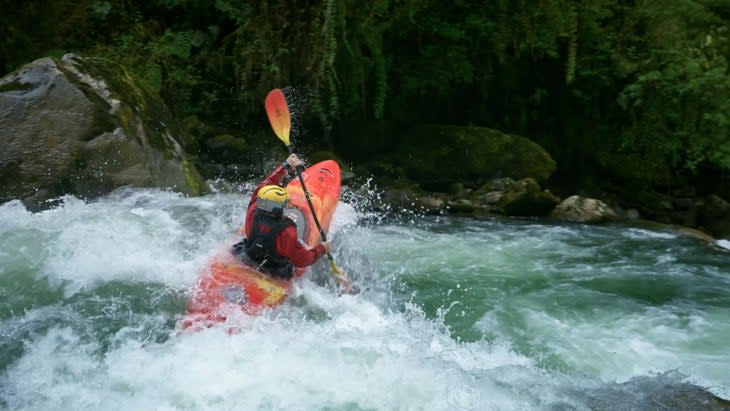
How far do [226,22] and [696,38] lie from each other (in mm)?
6091

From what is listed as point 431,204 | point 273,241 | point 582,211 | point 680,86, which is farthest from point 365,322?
point 680,86

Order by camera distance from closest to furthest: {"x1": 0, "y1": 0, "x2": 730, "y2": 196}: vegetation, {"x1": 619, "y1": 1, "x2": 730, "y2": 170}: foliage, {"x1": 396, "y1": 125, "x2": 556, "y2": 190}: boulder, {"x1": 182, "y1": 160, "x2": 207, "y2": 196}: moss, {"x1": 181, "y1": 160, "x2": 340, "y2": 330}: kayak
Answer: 1. {"x1": 181, "y1": 160, "x2": 340, "y2": 330}: kayak
2. {"x1": 182, "y1": 160, "x2": 207, "y2": 196}: moss
3. {"x1": 0, "y1": 0, "x2": 730, "y2": 196}: vegetation
4. {"x1": 619, "y1": 1, "x2": 730, "y2": 170}: foliage
5. {"x1": 396, "y1": 125, "x2": 556, "y2": 190}: boulder

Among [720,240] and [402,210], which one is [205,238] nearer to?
[402,210]

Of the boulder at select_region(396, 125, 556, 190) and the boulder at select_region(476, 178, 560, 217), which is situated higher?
the boulder at select_region(396, 125, 556, 190)

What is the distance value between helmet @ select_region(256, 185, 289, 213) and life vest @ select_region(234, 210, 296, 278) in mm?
51

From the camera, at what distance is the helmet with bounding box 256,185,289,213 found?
4.35 m

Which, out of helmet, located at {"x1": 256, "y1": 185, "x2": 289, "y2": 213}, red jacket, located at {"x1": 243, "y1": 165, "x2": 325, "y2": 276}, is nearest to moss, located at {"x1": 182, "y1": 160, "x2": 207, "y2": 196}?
red jacket, located at {"x1": 243, "y1": 165, "x2": 325, "y2": 276}

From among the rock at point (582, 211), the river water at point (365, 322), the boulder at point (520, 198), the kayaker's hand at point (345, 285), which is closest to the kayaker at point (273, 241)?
the river water at point (365, 322)

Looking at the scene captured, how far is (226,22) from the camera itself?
8.91 m

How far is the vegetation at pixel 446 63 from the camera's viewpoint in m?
7.59

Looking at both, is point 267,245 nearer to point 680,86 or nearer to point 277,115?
point 277,115

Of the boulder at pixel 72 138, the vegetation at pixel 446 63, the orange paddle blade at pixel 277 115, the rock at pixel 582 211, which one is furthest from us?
the rock at pixel 582 211

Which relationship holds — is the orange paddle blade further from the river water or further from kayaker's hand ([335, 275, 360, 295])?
kayaker's hand ([335, 275, 360, 295])

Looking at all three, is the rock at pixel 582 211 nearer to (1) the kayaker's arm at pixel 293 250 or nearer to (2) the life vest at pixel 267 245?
(1) the kayaker's arm at pixel 293 250
